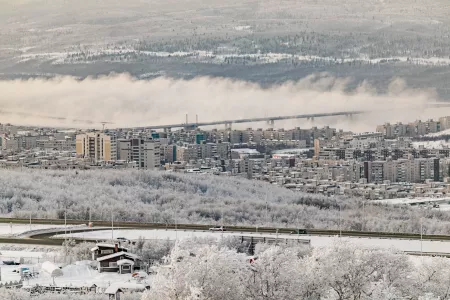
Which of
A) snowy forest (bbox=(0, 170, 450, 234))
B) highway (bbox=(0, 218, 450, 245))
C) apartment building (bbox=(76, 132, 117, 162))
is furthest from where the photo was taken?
apartment building (bbox=(76, 132, 117, 162))

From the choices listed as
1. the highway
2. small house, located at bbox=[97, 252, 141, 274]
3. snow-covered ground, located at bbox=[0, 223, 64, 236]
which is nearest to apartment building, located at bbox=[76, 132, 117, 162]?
the highway

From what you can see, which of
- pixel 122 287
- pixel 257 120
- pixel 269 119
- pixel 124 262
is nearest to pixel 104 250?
pixel 124 262

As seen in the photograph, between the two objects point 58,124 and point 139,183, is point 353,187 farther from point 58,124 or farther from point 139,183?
point 58,124

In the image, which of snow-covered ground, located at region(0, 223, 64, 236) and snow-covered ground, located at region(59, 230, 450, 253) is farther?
snow-covered ground, located at region(0, 223, 64, 236)

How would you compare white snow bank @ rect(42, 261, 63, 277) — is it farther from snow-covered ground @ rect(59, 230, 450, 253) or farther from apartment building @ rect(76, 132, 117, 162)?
apartment building @ rect(76, 132, 117, 162)

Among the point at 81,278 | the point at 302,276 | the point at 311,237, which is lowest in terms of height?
the point at 311,237

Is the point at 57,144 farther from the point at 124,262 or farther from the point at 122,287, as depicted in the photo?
the point at 122,287

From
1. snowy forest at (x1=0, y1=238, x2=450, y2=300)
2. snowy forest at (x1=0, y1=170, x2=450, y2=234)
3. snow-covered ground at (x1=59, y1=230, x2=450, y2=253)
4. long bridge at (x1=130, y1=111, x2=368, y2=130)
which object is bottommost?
long bridge at (x1=130, y1=111, x2=368, y2=130)
